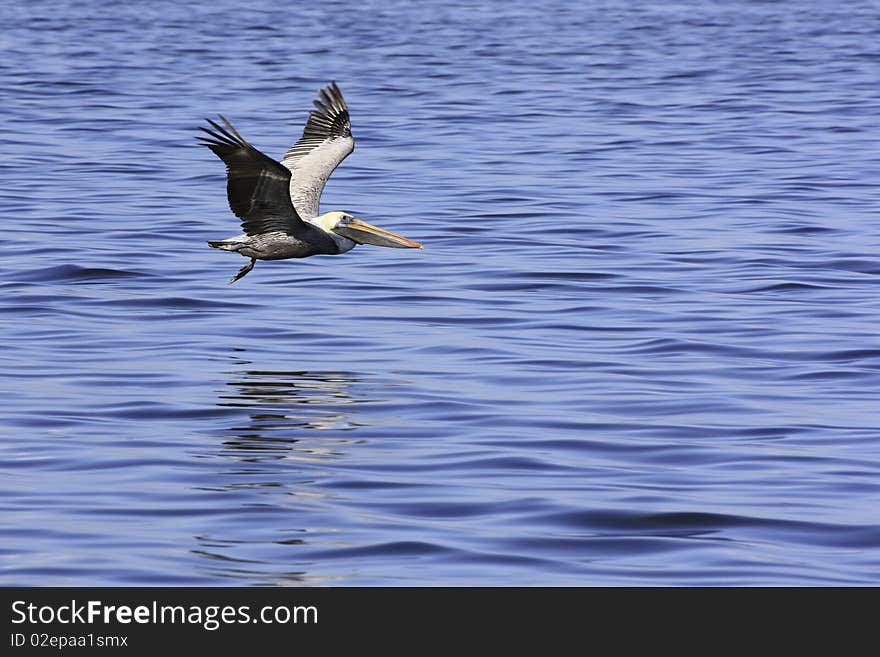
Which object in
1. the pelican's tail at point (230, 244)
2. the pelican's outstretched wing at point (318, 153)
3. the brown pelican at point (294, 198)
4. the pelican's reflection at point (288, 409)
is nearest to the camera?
the pelican's reflection at point (288, 409)

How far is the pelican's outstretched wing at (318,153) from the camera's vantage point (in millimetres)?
12883

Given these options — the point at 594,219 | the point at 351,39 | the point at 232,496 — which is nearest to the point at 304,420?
the point at 232,496

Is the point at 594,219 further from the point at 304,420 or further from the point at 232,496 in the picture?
the point at 232,496

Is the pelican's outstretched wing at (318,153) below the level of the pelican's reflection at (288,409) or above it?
above

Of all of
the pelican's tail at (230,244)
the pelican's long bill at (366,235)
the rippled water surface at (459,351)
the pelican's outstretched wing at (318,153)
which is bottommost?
the rippled water surface at (459,351)

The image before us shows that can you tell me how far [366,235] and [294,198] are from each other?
70 cm

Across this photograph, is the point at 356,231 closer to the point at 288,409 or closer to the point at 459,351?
the point at 459,351

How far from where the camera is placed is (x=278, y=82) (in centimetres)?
2833

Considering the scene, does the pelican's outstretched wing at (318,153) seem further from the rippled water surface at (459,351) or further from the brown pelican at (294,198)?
the rippled water surface at (459,351)

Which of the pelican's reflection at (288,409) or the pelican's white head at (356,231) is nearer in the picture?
the pelican's reflection at (288,409)

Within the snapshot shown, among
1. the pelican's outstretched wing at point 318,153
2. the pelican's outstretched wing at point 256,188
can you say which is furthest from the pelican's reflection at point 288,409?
the pelican's outstretched wing at point 318,153

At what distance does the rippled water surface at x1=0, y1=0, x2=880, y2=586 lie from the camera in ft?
24.9
